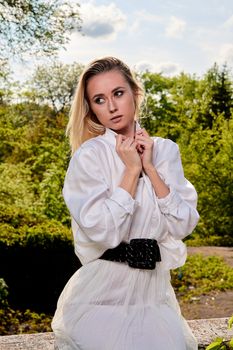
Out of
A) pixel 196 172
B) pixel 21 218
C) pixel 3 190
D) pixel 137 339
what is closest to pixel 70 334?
pixel 137 339

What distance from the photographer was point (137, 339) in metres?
2.13

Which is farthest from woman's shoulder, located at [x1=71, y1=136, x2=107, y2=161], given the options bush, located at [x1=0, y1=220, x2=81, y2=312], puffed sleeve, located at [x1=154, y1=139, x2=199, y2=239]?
bush, located at [x1=0, y1=220, x2=81, y2=312]

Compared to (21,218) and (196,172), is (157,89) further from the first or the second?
(21,218)

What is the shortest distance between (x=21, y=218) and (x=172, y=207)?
21.7 ft

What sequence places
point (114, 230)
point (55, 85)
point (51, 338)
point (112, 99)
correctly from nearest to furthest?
point (114, 230)
point (112, 99)
point (51, 338)
point (55, 85)

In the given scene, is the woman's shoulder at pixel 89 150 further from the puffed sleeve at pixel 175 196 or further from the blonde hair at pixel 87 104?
the puffed sleeve at pixel 175 196

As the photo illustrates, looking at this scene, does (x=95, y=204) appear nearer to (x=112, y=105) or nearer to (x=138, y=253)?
(x=138, y=253)

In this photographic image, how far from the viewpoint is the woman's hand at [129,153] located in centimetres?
224

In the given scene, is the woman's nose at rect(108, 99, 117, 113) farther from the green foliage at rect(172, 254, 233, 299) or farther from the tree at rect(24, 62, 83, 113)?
the tree at rect(24, 62, 83, 113)

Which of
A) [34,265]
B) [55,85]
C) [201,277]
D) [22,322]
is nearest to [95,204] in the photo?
[22,322]

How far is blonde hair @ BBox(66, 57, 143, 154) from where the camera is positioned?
2411 mm

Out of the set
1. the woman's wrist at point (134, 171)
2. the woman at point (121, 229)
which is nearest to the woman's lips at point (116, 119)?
the woman at point (121, 229)

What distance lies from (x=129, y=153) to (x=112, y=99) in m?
0.25

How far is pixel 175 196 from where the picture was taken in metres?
2.24
